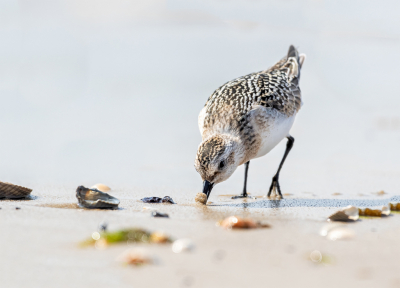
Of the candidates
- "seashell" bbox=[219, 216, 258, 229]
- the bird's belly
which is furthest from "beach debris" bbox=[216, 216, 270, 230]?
the bird's belly

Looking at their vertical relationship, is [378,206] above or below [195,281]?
above

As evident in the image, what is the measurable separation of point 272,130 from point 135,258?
3.34 metres

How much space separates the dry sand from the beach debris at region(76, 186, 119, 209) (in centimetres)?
9

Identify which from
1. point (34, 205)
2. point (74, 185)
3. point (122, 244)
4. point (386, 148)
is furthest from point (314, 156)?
point (122, 244)

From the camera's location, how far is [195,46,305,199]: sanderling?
188 inches

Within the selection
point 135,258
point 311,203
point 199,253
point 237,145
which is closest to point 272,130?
point 237,145

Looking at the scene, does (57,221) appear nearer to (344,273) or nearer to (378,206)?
(344,273)

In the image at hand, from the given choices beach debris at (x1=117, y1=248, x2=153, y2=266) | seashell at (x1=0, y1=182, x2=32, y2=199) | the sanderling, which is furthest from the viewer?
the sanderling

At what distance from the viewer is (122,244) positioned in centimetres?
271

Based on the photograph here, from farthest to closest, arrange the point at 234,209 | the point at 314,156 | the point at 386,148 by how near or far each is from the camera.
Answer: the point at 386,148, the point at 314,156, the point at 234,209

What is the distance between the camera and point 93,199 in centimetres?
414

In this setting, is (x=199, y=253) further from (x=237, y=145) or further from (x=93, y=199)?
(x=237, y=145)

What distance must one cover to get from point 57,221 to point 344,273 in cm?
191

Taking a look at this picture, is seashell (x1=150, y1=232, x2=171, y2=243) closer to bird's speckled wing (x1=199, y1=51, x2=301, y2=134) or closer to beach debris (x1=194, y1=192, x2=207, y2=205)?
beach debris (x1=194, y1=192, x2=207, y2=205)
